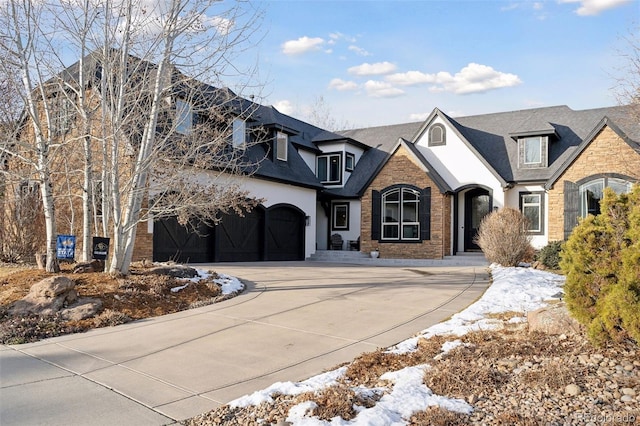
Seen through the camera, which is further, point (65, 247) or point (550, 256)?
point (550, 256)

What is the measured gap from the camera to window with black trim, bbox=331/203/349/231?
23.7 meters

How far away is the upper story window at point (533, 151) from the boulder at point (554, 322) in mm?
15876

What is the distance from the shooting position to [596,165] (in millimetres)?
17328

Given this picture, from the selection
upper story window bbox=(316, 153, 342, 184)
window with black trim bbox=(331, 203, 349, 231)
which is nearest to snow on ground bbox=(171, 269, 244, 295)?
window with black trim bbox=(331, 203, 349, 231)

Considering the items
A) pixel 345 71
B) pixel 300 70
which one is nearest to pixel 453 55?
pixel 345 71

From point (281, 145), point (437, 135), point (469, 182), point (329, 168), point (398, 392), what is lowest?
point (398, 392)

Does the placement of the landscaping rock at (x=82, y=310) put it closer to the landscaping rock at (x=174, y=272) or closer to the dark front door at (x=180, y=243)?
the landscaping rock at (x=174, y=272)

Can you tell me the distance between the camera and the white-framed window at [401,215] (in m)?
20.4

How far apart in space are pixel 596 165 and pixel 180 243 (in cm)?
1581

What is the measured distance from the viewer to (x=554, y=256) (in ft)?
48.0

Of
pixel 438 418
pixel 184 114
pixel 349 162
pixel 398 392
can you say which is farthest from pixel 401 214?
pixel 438 418

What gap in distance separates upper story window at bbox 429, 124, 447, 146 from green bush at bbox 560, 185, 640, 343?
16607 millimetres

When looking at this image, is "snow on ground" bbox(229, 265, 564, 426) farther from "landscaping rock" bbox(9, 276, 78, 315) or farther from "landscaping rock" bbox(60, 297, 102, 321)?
"landscaping rock" bbox(9, 276, 78, 315)

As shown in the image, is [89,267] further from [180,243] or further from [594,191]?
[594,191]
